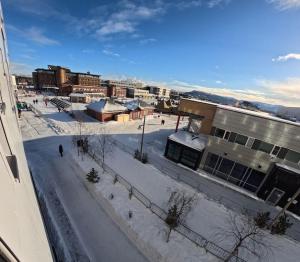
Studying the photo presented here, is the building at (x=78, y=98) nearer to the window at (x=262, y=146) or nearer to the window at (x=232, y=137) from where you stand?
the window at (x=232, y=137)

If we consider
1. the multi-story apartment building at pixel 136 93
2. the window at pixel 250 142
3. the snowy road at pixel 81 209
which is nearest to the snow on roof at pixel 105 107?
the snowy road at pixel 81 209

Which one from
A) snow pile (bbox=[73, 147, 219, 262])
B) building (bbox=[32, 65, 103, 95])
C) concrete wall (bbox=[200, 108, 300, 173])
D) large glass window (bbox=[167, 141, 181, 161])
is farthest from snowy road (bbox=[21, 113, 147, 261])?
building (bbox=[32, 65, 103, 95])

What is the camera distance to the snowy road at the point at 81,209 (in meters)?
9.14

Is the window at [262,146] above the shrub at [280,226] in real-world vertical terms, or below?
above

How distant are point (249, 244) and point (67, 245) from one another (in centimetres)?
1050

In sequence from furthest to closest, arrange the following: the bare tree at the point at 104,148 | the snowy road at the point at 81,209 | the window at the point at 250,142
A: the bare tree at the point at 104,148
the window at the point at 250,142
the snowy road at the point at 81,209

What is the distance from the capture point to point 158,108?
166ft

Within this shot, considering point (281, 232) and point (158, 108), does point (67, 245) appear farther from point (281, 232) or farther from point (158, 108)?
point (158, 108)

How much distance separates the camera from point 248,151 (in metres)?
14.5

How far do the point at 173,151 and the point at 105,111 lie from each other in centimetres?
1810

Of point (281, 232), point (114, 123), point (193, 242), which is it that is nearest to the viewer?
point (193, 242)

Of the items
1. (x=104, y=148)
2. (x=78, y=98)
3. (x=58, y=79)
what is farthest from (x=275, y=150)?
(x=58, y=79)


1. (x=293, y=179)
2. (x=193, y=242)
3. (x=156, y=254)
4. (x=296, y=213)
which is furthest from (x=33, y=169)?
(x=296, y=213)

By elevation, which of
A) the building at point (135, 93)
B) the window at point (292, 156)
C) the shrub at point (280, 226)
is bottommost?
the building at point (135, 93)
